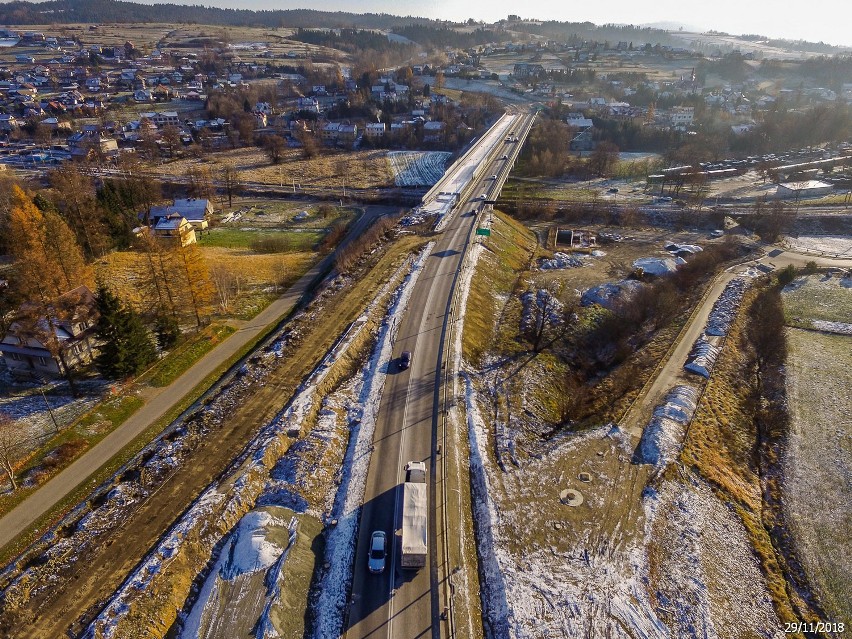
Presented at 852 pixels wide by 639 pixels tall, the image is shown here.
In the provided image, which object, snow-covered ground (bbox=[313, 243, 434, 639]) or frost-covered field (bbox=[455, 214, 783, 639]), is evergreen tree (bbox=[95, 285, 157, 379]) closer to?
snow-covered ground (bbox=[313, 243, 434, 639])

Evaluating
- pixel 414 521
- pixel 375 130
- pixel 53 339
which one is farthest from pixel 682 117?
pixel 53 339

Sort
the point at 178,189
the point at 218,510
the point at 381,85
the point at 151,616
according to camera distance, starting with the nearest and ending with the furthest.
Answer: the point at 151,616, the point at 218,510, the point at 178,189, the point at 381,85

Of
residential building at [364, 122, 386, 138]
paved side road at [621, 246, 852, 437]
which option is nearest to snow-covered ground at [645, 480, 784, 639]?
paved side road at [621, 246, 852, 437]

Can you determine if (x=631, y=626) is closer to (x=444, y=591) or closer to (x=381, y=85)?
(x=444, y=591)

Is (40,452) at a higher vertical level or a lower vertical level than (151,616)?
lower

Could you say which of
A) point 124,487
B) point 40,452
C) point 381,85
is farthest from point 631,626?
point 381,85

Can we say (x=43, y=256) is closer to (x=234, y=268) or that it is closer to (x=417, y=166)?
(x=234, y=268)
